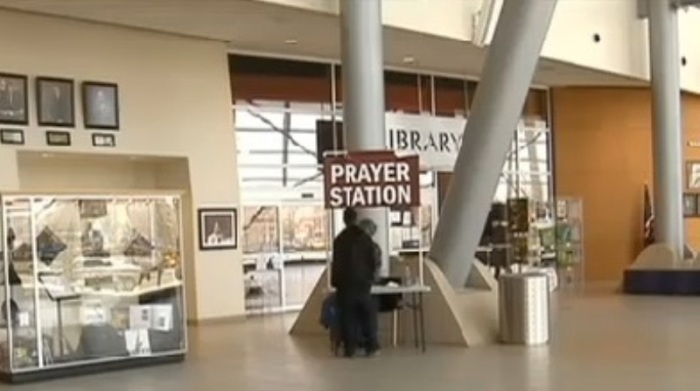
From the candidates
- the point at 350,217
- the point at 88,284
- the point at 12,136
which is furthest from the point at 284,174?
the point at 88,284

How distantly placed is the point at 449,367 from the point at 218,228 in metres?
7.05

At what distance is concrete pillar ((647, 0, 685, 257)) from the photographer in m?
21.5

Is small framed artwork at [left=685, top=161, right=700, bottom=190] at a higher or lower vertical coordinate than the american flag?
higher

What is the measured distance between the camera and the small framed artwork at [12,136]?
1418 centimetres

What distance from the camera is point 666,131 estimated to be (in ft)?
70.4

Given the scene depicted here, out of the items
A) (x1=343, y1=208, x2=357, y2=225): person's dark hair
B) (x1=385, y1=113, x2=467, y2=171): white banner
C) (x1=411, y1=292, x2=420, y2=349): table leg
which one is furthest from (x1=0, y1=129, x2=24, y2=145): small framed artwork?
(x1=385, y1=113, x2=467, y2=171): white banner

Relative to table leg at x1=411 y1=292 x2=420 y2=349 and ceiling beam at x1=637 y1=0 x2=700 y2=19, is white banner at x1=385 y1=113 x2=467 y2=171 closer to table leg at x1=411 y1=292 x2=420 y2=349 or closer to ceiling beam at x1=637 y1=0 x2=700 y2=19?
ceiling beam at x1=637 y1=0 x2=700 y2=19

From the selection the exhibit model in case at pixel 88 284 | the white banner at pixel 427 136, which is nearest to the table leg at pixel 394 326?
the exhibit model in case at pixel 88 284

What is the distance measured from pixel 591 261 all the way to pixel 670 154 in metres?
4.53

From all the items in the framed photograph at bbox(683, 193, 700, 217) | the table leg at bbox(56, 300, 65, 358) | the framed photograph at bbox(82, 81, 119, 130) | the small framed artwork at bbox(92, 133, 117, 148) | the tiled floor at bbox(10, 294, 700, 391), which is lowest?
the tiled floor at bbox(10, 294, 700, 391)

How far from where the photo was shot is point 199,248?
16734mm

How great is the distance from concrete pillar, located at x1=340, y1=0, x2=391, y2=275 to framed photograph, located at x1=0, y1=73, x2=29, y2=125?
418 cm

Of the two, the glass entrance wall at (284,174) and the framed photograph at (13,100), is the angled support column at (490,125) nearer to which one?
the glass entrance wall at (284,174)

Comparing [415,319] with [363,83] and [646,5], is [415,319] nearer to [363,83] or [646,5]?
[363,83]
